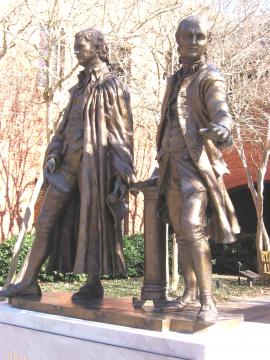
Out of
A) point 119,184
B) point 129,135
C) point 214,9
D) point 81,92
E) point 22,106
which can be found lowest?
point 119,184

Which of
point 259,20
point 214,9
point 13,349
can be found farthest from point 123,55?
point 13,349

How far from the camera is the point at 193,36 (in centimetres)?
410

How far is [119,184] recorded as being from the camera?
465 cm

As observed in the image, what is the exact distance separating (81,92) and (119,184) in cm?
92

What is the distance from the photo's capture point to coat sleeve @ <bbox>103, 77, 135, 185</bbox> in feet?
15.3

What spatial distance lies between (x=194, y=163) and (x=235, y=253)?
49.1 ft

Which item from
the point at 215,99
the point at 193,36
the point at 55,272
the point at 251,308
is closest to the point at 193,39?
the point at 193,36

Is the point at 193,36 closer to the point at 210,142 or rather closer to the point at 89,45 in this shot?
the point at 210,142

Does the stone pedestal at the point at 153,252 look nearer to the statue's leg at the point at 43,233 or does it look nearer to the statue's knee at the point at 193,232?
the statue's knee at the point at 193,232

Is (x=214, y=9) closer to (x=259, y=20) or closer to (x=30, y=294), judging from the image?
(x=259, y=20)

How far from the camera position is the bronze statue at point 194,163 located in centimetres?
391

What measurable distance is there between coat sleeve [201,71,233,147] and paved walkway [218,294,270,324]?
6270mm

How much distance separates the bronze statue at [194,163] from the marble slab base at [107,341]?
353mm

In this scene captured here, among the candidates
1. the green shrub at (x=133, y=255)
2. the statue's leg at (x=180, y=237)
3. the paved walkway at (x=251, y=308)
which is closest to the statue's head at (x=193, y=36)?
the statue's leg at (x=180, y=237)
